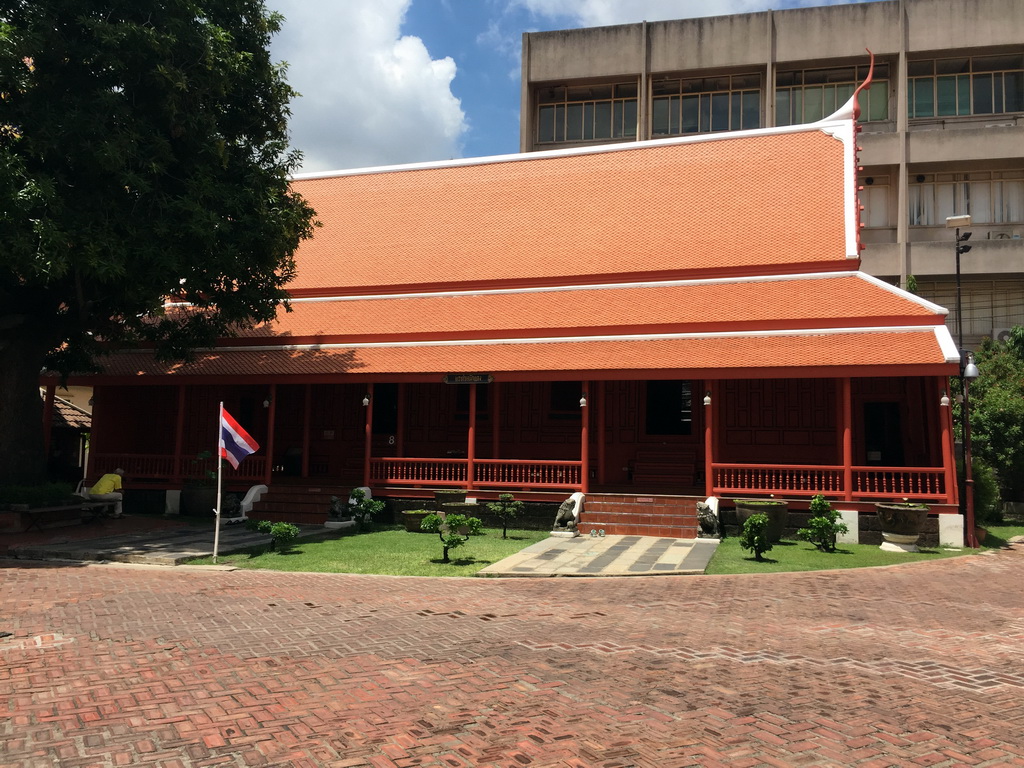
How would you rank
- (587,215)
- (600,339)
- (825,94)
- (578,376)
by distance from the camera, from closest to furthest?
(578,376), (600,339), (587,215), (825,94)

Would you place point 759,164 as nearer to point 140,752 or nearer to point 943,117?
point 943,117

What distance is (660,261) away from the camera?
1944cm

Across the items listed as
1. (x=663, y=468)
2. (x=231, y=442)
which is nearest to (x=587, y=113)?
(x=663, y=468)

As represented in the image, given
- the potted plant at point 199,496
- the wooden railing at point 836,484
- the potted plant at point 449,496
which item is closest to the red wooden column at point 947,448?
the wooden railing at point 836,484

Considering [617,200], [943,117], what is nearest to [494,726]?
[617,200]

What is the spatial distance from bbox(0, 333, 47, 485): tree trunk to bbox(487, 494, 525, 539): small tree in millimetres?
9865

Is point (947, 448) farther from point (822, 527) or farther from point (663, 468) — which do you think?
point (663, 468)

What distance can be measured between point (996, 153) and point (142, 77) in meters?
32.7

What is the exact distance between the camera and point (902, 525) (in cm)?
1327

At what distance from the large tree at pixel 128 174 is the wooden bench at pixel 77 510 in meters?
1.35

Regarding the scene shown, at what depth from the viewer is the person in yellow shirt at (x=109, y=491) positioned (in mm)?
16516

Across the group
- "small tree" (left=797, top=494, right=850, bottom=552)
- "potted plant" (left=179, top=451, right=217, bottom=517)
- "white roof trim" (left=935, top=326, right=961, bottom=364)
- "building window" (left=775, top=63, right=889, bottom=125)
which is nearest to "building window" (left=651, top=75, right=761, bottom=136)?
"building window" (left=775, top=63, right=889, bottom=125)

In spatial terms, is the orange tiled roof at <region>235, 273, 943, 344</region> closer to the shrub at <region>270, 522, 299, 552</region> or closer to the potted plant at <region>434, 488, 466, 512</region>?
the potted plant at <region>434, 488, 466, 512</region>

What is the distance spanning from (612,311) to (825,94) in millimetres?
24270
